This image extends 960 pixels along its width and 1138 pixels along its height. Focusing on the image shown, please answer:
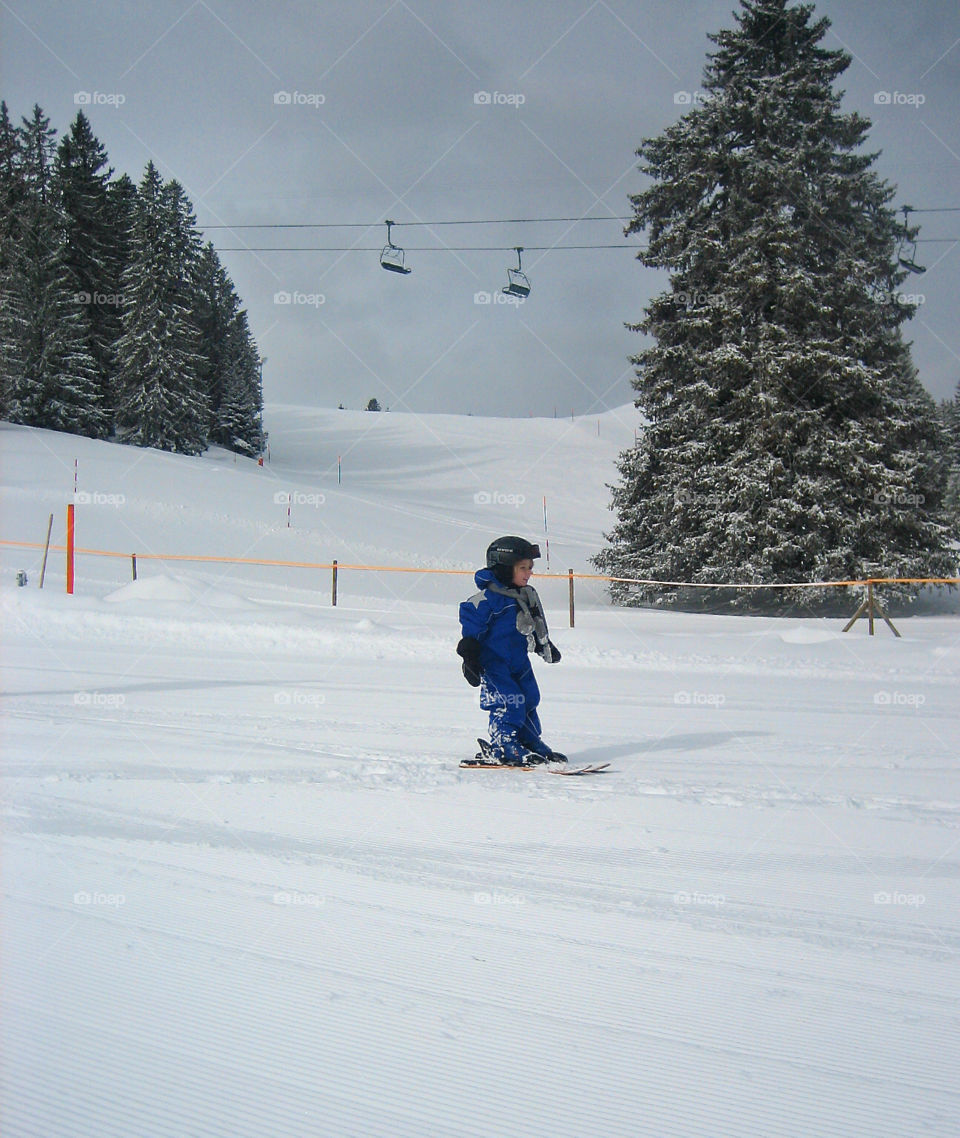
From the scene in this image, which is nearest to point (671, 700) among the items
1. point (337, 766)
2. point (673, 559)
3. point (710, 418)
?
point (337, 766)

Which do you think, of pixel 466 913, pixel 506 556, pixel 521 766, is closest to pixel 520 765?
pixel 521 766

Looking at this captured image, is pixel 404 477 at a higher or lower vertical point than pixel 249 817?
higher

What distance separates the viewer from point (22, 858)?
12.4 ft

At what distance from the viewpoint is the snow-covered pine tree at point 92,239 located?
150 feet

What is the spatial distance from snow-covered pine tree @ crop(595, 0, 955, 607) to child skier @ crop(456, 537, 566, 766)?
14.7 m

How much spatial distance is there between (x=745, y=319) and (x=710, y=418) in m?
2.56

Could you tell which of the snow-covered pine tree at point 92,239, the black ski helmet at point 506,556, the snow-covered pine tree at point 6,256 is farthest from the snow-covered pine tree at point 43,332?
the black ski helmet at point 506,556

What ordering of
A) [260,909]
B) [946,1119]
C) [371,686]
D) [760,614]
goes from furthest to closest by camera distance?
[760,614], [371,686], [260,909], [946,1119]

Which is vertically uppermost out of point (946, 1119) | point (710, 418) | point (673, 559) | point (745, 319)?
point (745, 319)

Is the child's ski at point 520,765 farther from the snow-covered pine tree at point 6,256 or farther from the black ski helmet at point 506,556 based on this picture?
the snow-covered pine tree at point 6,256

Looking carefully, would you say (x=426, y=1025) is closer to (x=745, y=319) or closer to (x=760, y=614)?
(x=760, y=614)

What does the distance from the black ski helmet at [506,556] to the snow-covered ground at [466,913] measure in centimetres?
134

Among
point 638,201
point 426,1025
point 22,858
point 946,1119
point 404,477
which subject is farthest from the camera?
point 404,477

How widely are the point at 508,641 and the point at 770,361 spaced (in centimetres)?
1649
